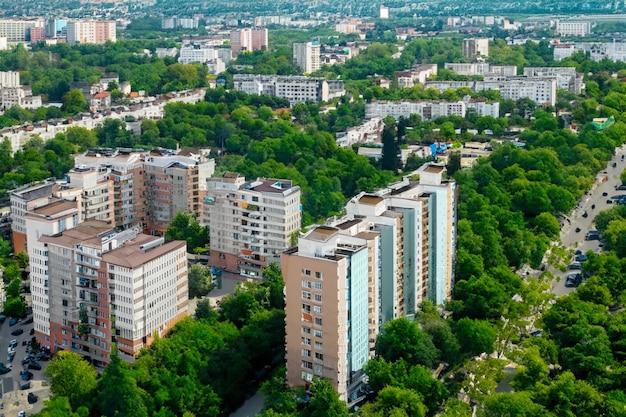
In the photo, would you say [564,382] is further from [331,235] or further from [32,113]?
[32,113]

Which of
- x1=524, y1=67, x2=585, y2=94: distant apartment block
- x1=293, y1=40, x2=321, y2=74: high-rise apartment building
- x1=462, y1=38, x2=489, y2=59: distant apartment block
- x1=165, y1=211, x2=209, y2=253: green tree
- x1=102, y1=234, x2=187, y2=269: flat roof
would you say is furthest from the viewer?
x1=462, y1=38, x2=489, y2=59: distant apartment block

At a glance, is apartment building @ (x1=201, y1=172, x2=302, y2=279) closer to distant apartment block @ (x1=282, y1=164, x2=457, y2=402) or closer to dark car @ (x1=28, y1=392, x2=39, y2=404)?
distant apartment block @ (x1=282, y1=164, x2=457, y2=402)

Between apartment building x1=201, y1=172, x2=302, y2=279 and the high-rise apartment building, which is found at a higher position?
the high-rise apartment building

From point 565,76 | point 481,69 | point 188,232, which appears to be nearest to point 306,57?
point 481,69

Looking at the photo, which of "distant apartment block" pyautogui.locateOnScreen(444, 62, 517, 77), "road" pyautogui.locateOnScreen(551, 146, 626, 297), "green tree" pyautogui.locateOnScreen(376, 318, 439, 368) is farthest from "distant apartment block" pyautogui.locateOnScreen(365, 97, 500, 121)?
"green tree" pyautogui.locateOnScreen(376, 318, 439, 368)

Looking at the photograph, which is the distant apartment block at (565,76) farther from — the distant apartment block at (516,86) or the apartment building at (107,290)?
the apartment building at (107,290)

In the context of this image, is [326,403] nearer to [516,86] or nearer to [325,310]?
[325,310]

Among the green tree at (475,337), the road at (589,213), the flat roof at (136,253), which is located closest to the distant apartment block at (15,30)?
the road at (589,213)
